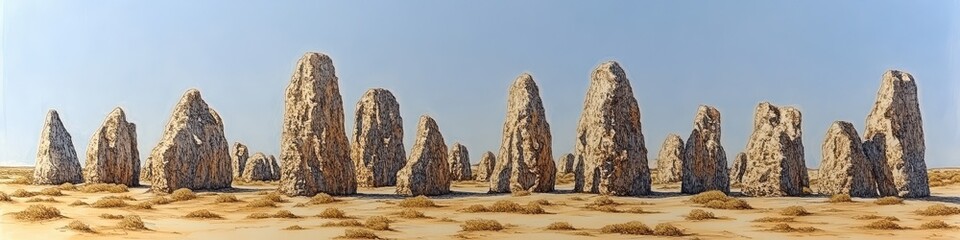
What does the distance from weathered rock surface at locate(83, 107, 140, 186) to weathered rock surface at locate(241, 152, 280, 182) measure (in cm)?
1054

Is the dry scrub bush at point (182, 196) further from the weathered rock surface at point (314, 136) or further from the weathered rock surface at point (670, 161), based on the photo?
the weathered rock surface at point (670, 161)

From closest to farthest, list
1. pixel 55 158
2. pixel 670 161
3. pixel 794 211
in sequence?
1. pixel 794 211
2. pixel 55 158
3. pixel 670 161

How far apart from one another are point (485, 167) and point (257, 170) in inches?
472

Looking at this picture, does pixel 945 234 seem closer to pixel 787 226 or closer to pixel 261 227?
pixel 787 226

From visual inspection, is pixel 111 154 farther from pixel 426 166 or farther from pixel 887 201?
pixel 887 201

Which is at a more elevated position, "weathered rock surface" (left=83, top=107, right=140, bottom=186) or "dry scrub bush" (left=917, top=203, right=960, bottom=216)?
"weathered rock surface" (left=83, top=107, right=140, bottom=186)

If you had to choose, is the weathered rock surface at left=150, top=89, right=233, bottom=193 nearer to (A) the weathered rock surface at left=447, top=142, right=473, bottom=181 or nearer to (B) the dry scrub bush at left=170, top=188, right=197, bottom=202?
(B) the dry scrub bush at left=170, top=188, right=197, bottom=202

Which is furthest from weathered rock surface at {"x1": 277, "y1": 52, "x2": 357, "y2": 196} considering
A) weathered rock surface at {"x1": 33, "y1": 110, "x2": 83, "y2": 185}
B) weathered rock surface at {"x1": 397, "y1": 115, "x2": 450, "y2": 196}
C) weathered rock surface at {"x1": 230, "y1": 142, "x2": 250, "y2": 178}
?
weathered rock surface at {"x1": 230, "y1": 142, "x2": 250, "y2": 178}

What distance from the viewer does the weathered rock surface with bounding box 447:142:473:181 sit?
154 ft

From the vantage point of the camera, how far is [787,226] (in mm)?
20656

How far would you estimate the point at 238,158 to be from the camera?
4853 cm

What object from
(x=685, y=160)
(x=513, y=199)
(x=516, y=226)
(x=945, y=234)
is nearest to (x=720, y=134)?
(x=685, y=160)

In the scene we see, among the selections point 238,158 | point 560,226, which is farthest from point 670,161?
point 560,226

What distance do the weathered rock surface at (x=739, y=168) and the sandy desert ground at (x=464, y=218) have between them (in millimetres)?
11986
